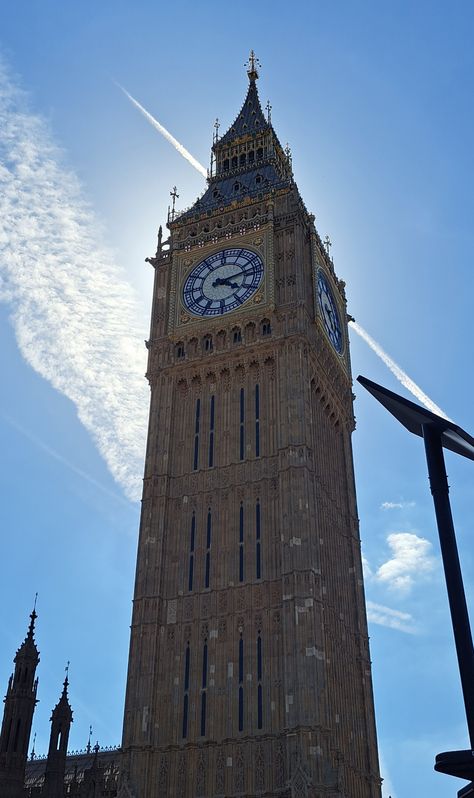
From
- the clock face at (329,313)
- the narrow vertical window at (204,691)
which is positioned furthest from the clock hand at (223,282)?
the narrow vertical window at (204,691)

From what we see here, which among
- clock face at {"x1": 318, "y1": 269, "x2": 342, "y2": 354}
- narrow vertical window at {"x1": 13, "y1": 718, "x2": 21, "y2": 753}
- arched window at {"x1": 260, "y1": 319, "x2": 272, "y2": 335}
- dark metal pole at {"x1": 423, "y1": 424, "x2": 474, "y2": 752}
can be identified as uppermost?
clock face at {"x1": 318, "y1": 269, "x2": 342, "y2": 354}

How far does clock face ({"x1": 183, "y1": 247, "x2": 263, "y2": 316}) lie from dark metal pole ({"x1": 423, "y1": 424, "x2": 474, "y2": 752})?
44.7 m

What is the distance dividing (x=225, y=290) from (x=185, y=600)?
2127cm

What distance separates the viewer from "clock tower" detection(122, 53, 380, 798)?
42906 millimetres

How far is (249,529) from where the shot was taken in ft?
161

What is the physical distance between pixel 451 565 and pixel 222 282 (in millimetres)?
47887

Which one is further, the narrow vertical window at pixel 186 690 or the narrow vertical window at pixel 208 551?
the narrow vertical window at pixel 208 551

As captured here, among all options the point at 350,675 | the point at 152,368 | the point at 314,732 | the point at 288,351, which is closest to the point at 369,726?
the point at 350,675

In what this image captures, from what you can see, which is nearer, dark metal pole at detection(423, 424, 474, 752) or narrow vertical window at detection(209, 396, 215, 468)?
dark metal pole at detection(423, 424, 474, 752)

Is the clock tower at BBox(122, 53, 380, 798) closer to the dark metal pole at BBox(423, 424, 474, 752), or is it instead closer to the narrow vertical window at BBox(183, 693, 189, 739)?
the narrow vertical window at BBox(183, 693, 189, 739)

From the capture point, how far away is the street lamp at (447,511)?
36.9ft

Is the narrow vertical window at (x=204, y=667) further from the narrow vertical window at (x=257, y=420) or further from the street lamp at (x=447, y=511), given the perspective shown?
the street lamp at (x=447, y=511)

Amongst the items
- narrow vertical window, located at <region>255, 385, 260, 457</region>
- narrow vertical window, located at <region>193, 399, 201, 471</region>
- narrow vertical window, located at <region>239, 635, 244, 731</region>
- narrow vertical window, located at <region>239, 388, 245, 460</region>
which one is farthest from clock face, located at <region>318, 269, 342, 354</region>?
narrow vertical window, located at <region>239, 635, 244, 731</region>

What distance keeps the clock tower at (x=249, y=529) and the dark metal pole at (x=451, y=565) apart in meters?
30.3
